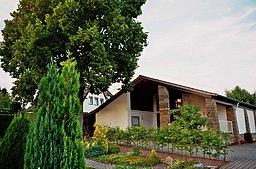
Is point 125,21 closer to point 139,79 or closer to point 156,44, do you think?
point 156,44

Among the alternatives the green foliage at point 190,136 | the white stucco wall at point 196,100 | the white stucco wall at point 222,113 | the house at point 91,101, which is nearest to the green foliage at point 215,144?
the green foliage at point 190,136

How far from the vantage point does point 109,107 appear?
2092 cm

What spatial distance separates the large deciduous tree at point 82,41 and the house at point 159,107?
3.29 metres

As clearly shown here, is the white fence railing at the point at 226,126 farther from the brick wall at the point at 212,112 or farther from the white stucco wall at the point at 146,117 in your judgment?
the white stucco wall at the point at 146,117

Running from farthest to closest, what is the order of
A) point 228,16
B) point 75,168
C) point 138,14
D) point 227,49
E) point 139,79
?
point 139,79 < point 138,14 < point 227,49 < point 228,16 < point 75,168

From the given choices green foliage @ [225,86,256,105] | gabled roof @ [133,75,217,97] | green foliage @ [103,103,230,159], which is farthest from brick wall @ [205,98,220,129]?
green foliage @ [225,86,256,105]

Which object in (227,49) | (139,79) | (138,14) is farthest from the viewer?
(139,79)

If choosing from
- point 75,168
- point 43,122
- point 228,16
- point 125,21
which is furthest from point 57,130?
point 125,21

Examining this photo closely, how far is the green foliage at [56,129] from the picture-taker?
362 centimetres

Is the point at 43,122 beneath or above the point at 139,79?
beneath

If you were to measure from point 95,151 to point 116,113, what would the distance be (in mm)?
8632

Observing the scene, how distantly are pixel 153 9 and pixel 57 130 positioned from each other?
11.0 metres

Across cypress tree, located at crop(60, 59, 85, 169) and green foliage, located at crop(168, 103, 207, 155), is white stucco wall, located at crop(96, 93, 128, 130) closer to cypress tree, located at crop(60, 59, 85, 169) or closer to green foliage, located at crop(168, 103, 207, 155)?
green foliage, located at crop(168, 103, 207, 155)

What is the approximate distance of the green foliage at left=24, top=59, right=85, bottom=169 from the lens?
3.62 metres
